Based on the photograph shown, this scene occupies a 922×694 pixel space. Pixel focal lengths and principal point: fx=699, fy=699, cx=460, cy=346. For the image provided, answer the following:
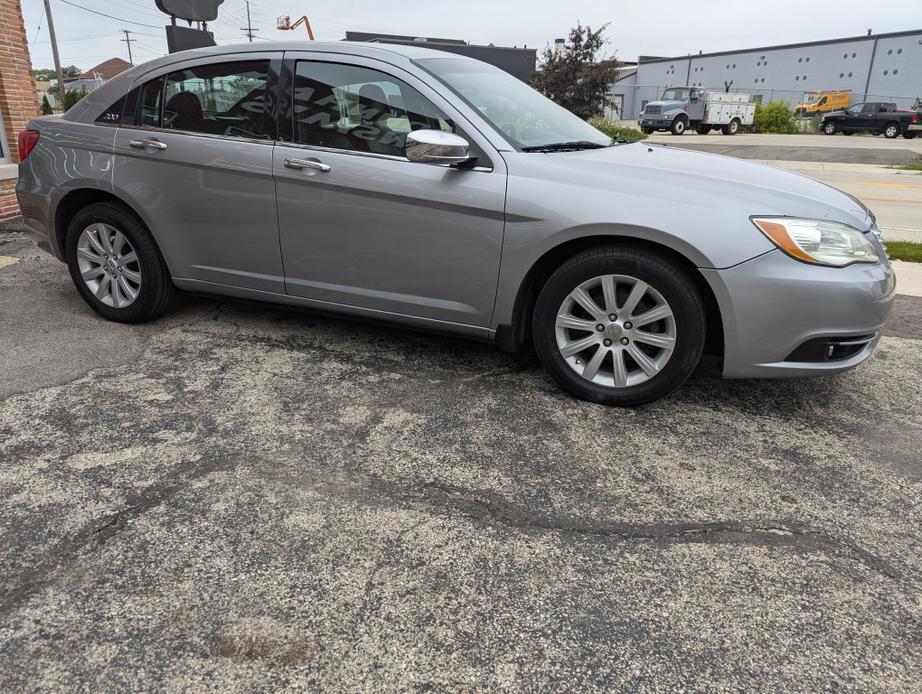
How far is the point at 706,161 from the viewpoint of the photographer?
12.4 ft

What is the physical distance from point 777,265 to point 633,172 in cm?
79

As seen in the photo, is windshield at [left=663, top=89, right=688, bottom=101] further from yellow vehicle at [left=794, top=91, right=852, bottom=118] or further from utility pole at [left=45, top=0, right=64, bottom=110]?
utility pole at [left=45, top=0, right=64, bottom=110]

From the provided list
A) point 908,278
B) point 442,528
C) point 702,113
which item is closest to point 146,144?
point 442,528

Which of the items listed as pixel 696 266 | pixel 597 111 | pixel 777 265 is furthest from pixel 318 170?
pixel 597 111

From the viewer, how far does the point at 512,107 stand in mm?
3932

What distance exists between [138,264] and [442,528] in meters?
2.97

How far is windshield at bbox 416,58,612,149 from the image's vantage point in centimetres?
368

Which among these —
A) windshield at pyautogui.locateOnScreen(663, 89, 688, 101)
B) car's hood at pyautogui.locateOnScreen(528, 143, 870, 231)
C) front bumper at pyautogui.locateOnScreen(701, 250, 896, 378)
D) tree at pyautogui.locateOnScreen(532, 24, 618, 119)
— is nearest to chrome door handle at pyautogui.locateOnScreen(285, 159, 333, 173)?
car's hood at pyautogui.locateOnScreen(528, 143, 870, 231)

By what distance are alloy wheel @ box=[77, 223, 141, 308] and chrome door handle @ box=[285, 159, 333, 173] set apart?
4.36 ft

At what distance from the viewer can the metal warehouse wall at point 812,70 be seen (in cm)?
4947

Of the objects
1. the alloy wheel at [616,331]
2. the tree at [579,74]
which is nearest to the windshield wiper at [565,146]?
the alloy wheel at [616,331]

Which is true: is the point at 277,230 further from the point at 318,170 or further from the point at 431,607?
the point at 431,607

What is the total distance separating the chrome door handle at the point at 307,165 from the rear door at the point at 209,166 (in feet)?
0.46

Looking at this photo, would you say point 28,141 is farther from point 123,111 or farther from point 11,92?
point 11,92
